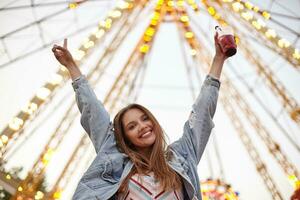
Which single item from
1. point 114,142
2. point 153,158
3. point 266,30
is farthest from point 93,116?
point 266,30

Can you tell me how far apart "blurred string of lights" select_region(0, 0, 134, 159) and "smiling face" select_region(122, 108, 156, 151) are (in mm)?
7062

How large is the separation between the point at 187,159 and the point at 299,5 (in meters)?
10.4

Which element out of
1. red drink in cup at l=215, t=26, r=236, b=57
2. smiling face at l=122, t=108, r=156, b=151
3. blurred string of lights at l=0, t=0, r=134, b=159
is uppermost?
red drink in cup at l=215, t=26, r=236, b=57

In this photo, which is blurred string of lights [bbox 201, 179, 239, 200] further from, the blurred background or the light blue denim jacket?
the light blue denim jacket

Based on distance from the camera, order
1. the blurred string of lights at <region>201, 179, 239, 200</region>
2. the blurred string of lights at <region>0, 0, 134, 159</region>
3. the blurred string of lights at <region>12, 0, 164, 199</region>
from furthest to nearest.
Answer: the blurred string of lights at <region>201, 179, 239, 200</region>
the blurred string of lights at <region>12, 0, 164, 199</region>
the blurred string of lights at <region>0, 0, 134, 159</region>

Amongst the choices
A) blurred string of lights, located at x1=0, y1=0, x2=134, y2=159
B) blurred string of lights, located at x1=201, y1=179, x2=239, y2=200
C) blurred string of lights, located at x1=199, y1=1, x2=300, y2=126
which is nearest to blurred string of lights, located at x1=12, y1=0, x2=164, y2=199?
blurred string of lights, located at x1=0, y1=0, x2=134, y2=159

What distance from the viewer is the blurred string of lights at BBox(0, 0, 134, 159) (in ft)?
29.4

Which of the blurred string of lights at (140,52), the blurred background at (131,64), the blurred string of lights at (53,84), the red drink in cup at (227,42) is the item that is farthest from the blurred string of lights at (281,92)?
the red drink in cup at (227,42)

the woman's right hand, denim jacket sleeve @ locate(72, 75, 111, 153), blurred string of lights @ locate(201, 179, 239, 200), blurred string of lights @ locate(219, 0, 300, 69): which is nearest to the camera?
denim jacket sleeve @ locate(72, 75, 111, 153)

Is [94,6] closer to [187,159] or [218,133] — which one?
[187,159]

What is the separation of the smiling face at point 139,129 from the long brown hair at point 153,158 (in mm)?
26

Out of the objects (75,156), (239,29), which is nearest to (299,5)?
(239,29)

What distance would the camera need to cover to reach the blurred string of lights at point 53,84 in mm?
8961

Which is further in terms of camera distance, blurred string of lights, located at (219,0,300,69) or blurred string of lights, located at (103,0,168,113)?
blurred string of lights, located at (103,0,168,113)
